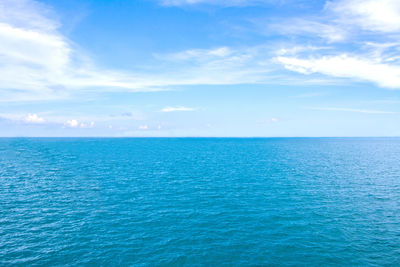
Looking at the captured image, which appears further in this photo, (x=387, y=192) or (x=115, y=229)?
(x=387, y=192)

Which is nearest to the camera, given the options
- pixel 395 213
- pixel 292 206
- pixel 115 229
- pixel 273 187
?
pixel 115 229

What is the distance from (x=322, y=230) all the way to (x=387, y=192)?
38317 millimetres

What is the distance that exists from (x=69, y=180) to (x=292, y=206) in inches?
Result: 2750

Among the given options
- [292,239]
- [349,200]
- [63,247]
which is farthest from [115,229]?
[349,200]

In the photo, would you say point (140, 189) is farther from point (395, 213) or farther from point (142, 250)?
point (395, 213)

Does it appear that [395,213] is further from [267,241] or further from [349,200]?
[267,241]

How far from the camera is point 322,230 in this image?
141ft

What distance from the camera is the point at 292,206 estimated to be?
54906 millimetres

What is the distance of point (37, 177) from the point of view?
8200cm

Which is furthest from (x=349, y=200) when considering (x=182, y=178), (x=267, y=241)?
(x=182, y=178)

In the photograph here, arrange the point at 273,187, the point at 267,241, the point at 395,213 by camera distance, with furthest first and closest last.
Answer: the point at 273,187, the point at 395,213, the point at 267,241

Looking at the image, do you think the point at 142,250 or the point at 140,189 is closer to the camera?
the point at 142,250

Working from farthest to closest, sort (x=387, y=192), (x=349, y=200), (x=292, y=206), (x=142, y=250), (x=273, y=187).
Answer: (x=273, y=187)
(x=387, y=192)
(x=349, y=200)
(x=292, y=206)
(x=142, y=250)

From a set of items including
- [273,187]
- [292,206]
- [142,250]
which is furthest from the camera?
[273,187]
